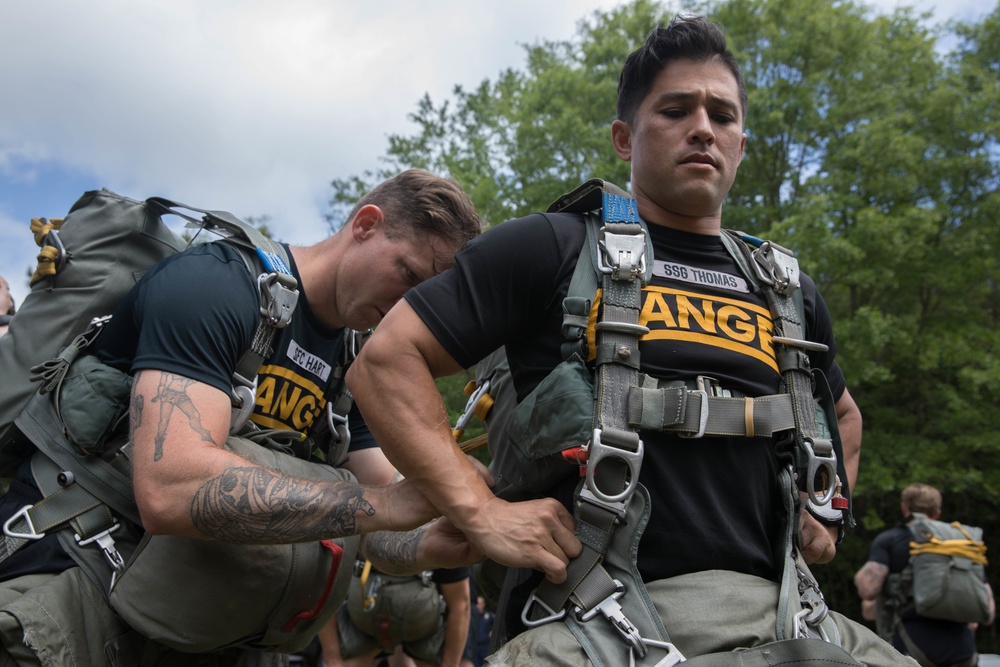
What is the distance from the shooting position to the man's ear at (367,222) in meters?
3.26

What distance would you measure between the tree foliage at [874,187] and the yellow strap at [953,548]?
7570 mm

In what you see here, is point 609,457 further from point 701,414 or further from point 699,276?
point 699,276

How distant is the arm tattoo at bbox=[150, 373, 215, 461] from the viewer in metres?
2.29

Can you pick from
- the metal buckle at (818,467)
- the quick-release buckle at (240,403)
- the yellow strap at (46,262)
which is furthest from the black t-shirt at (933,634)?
the yellow strap at (46,262)

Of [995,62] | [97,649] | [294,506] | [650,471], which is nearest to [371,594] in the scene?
[97,649]

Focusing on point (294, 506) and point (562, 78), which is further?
point (562, 78)

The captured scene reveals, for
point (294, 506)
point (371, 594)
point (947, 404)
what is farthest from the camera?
point (947, 404)

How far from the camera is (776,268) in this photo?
7.89ft

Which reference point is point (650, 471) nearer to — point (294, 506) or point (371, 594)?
point (294, 506)

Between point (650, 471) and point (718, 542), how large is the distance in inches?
9.4

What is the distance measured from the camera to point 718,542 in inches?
78.8

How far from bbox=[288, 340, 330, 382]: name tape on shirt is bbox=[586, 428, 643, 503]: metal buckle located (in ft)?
4.67

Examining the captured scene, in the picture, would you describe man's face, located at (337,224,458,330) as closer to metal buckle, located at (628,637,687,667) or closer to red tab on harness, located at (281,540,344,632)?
red tab on harness, located at (281,540,344,632)

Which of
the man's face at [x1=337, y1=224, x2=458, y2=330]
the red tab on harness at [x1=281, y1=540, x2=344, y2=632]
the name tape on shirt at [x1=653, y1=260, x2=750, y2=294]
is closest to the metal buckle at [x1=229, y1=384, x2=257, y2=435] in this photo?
the red tab on harness at [x1=281, y1=540, x2=344, y2=632]
